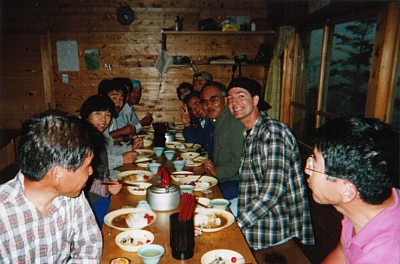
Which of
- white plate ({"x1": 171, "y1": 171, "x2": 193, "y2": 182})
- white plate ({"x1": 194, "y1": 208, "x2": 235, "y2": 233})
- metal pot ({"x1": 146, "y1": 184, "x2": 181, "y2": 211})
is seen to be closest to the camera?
white plate ({"x1": 194, "y1": 208, "x2": 235, "y2": 233})

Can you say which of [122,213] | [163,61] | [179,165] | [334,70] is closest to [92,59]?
[163,61]

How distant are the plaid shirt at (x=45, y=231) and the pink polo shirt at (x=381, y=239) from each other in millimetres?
1174

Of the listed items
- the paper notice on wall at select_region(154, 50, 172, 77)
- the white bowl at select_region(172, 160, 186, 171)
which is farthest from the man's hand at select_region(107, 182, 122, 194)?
the paper notice on wall at select_region(154, 50, 172, 77)

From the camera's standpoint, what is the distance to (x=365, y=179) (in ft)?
3.65

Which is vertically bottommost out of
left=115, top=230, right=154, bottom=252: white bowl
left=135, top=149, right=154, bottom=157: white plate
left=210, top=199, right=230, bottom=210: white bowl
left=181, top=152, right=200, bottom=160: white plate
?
left=135, top=149, right=154, bottom=157: white plate

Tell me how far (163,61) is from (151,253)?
489 cm

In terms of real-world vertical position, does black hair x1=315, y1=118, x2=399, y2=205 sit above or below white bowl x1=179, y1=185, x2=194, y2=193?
above

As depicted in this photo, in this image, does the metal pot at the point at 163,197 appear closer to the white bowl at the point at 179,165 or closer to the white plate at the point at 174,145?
the white bowl at the point at 179,165

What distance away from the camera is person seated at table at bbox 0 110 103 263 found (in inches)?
50.4

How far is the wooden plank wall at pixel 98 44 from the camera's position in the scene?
5.76m

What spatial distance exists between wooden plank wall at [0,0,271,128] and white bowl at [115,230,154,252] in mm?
4700

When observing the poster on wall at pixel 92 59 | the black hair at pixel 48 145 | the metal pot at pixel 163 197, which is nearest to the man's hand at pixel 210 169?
the metal pot at pixel 163 197

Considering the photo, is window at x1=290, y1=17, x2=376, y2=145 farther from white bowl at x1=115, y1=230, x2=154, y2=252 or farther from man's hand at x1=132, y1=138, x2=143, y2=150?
white bowl at x1=115, y1=230, x2=154, y2=252

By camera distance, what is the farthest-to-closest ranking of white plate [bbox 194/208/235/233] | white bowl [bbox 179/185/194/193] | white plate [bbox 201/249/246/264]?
white bowl [bbox 179/185/194/193], white plate [bbox 194/208/235/233], white plate [bbox 201/249/246/264]
